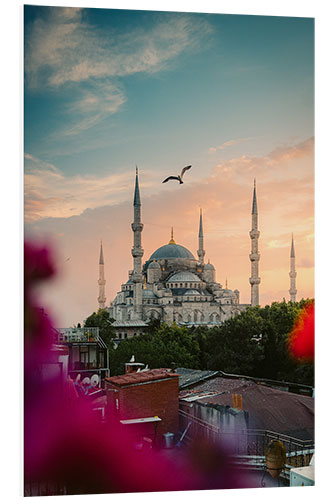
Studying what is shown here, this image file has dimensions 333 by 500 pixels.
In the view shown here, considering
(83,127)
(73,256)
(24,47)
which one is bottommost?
(73,256)

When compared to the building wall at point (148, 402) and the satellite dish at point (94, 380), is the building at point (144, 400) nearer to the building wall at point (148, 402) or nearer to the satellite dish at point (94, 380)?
the building wall at point (148, 402)

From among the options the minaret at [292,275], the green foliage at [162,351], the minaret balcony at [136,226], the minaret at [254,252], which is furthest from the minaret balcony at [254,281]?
the green foliage at [162,351]

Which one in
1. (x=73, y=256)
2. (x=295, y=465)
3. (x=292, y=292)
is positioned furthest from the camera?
(x=292, y=292)

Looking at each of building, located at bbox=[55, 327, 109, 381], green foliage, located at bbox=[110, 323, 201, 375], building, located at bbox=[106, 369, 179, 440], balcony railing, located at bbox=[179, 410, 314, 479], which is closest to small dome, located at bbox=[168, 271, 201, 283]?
green foliage, located at bbox=[110, 323, 201, 375]

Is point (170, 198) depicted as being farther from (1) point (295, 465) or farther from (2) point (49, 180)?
(1) point (295, 465)

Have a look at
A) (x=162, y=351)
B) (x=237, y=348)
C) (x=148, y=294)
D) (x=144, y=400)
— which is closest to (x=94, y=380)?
(x=144, y=400)

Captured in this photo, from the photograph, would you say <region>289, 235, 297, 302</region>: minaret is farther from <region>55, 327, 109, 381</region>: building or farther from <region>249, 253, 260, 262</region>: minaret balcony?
<region>55, 327, 109, 381</region>: building

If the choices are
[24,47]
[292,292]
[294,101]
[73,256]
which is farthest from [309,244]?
[24,47]
